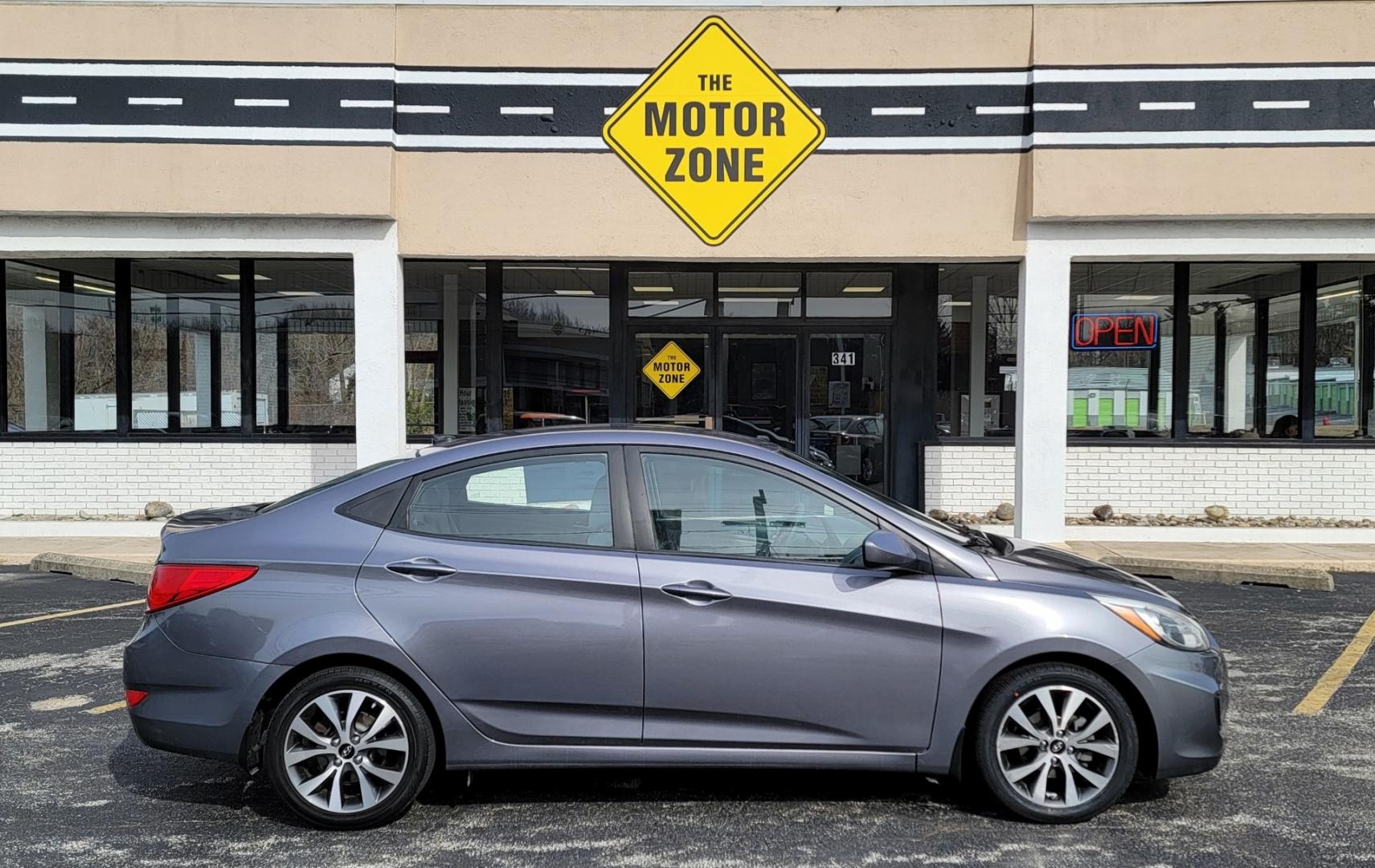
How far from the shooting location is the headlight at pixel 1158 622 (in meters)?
4.05

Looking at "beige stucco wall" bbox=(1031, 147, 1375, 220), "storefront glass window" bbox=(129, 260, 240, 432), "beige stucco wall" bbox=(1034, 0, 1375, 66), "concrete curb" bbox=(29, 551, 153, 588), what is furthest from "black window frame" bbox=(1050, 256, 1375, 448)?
"storefront glass window" bbox=(129, 260, 240, 432)

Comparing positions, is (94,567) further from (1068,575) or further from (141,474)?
(1068,575)

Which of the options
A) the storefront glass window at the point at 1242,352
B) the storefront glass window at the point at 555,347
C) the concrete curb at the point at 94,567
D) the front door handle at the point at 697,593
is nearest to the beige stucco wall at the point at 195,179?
the storefront glass window at the point at 555,347

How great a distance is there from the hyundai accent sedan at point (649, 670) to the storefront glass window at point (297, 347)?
29.8 ft

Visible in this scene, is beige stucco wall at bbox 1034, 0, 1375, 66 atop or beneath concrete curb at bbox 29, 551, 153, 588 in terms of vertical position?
atop

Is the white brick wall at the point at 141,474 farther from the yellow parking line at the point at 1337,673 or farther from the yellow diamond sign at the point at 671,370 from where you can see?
the yellow parking line at the point at 1337,673

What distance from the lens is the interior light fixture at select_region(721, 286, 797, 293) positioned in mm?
12602

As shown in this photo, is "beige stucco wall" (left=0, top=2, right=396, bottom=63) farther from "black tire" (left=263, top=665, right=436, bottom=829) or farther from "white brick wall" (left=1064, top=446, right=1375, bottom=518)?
"white brick wall" (left=1064, top=446, right=1375, bottom=518)

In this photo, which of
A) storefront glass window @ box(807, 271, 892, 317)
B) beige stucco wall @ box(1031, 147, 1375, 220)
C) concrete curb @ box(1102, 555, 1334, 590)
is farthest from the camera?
storefront glass window @ box(807, 271, 892, 317)

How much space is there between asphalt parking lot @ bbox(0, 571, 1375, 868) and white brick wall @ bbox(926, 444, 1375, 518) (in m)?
7.26

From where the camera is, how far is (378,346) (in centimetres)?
1097

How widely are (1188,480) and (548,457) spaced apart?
1054 centimetres

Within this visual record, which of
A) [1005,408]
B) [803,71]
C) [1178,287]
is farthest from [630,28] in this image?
[1178,287]

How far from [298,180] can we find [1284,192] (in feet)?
33.7
